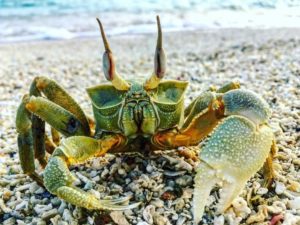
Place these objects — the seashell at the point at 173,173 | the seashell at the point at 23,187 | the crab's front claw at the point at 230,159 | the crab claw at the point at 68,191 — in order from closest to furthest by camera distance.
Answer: the crab's front claw at the point at 230,159
the crab claw at the point at 68,191
the seashell at the point at 173,173
the seashell at the point at 23,187

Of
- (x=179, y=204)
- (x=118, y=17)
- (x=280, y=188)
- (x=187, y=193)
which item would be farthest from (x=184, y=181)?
(x=118, y=17)

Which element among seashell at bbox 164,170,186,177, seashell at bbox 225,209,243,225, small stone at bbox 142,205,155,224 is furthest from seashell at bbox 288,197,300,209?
small stone at bbox 142,205,155,224

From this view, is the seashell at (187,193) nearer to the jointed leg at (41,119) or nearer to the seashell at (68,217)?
the seashell at (68,217)

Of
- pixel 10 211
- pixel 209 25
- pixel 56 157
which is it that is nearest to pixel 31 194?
pixel 10 211

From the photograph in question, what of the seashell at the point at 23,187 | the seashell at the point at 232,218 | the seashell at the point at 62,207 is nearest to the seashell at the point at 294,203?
the seashell at the point at 232,218

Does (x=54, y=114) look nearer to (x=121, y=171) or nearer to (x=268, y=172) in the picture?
(x=121, y=171)

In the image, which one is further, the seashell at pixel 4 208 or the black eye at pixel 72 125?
the black eye at pixel 72 125
